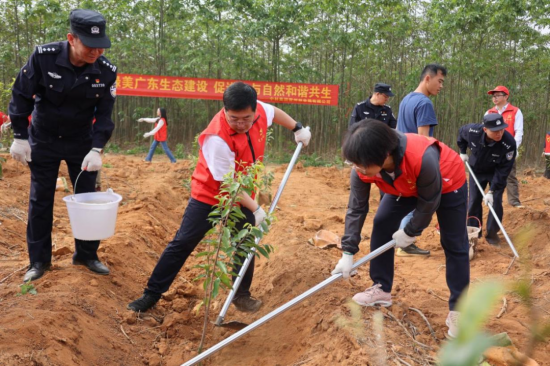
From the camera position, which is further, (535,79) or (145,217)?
(535,79)

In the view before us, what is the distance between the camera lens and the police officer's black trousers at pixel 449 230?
320 centimetres

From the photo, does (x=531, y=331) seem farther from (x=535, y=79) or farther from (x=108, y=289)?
(x=535, y=79)

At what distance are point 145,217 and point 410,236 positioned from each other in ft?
13.2

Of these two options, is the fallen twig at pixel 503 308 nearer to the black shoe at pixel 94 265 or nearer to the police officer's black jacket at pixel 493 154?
the police officer's black jacket at pixel 493 154

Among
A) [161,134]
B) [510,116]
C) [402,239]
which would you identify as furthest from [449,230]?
[161,134]

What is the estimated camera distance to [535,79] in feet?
47.6

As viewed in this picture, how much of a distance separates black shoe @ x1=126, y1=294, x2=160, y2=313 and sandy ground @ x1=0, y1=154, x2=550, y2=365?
2.7 inches

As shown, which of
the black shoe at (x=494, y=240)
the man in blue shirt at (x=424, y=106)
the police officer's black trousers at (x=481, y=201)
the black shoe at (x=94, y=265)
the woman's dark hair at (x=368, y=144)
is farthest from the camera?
the black shoe at (x=494, y=240)

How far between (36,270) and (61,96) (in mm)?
1345

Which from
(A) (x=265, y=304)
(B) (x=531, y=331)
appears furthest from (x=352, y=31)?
(B) (x=531, y=331)

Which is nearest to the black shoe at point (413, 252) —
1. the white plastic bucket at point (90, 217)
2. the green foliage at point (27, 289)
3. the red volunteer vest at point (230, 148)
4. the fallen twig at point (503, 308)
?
the fallen twig at point (503, 308)

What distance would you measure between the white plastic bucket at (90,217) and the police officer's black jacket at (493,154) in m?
4.28

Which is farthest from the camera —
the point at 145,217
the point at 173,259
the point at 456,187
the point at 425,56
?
the point at 425,56

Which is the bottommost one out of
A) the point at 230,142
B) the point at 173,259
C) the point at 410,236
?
the point at 173,259
